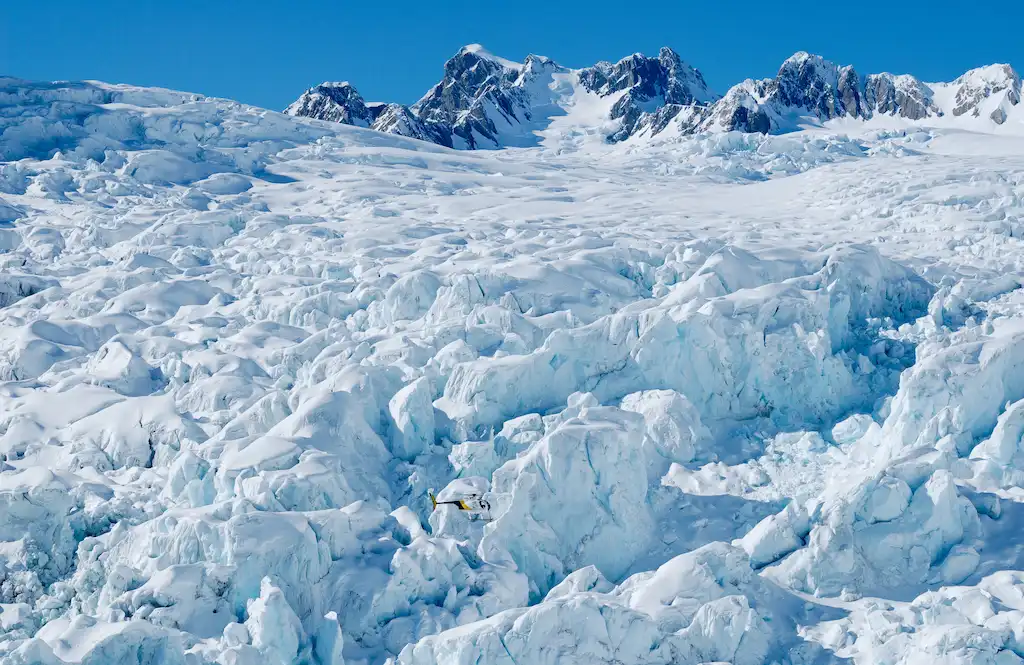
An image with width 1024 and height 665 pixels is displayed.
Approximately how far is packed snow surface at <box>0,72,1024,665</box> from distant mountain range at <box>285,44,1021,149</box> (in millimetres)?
47273

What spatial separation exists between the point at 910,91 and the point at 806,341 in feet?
240

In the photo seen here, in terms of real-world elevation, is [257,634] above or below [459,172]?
below

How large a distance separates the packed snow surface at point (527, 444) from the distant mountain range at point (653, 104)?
155ft

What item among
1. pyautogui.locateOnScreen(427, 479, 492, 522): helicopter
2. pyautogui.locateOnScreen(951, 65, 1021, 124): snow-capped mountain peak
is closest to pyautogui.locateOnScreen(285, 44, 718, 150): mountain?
pyautogui.locateOnScreen(951, 65, 1021, 124): snow-capped mountain peak

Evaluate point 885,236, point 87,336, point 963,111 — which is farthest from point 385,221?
point 963,111

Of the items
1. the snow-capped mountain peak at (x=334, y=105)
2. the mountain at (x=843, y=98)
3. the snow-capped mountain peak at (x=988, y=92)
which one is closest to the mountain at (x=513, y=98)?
the snow-capped mountain peak at (x=334, y=105)

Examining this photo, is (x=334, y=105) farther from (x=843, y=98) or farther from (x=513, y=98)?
(x=843, y=98)

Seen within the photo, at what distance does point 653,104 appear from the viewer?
93.4m

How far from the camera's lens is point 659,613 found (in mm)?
10508

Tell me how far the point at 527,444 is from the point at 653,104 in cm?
8457

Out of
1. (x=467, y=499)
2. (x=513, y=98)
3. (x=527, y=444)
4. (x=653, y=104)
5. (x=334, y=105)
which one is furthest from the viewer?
(x=653, y=104)

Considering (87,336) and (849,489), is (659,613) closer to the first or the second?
(849,489)

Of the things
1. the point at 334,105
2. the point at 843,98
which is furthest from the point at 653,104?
the point at 334,105

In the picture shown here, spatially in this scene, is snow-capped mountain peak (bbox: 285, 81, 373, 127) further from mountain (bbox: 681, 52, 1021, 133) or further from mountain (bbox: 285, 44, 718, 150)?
mountain (bbox: 681, 52, 1021, 133)
